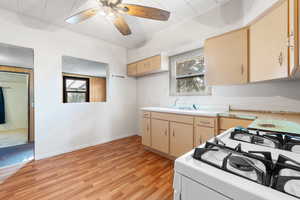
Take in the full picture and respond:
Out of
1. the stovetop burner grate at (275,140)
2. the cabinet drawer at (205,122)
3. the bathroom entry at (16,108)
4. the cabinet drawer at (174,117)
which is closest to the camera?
the stovetop burner grate at (275,140)

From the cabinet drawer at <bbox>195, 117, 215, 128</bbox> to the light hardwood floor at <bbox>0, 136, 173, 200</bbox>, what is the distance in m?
0.85

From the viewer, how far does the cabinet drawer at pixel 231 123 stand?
149 centimetres

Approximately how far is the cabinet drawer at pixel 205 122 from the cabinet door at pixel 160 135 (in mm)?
571

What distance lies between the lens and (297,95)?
157cm

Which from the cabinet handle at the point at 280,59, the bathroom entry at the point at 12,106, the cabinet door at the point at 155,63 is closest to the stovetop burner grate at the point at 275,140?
the cabinet handle at the point at 280,59

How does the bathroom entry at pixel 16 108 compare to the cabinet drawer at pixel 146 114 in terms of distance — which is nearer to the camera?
the cabinet drawer at pixel 146 114

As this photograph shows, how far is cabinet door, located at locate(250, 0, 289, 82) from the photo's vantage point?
1.05 m

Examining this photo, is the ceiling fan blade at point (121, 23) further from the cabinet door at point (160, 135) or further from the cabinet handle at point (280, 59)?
the cabinet handle at point (280, 59)

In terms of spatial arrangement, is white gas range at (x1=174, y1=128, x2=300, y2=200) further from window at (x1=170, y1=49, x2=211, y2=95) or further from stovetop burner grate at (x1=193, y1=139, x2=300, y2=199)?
window at (x1=170, y1=49, x2=211, y2=95)

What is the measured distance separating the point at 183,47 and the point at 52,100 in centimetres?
275

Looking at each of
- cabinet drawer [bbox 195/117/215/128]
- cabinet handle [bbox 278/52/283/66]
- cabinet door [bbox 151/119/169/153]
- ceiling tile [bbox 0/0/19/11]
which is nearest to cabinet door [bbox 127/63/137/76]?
cabinet door [bbox 151/119/169/153]

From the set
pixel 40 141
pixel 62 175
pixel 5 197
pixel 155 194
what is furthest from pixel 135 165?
pixel 40 141

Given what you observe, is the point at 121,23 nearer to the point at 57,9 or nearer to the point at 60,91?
the point at 57,9

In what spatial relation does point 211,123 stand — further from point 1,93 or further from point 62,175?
point 1,93
